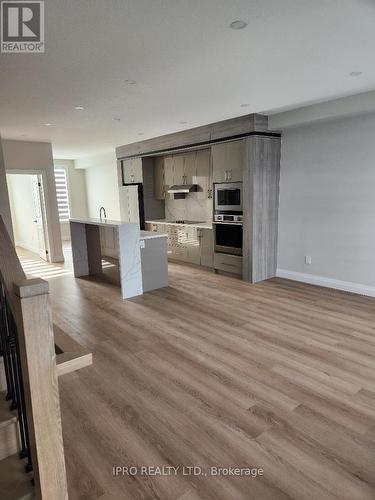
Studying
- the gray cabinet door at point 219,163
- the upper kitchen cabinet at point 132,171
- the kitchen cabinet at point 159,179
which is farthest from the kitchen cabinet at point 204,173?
the upper kitchen cabinet at point 132,171

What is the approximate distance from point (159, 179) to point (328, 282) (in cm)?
430

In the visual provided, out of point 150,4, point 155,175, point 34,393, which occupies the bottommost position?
point 34,393

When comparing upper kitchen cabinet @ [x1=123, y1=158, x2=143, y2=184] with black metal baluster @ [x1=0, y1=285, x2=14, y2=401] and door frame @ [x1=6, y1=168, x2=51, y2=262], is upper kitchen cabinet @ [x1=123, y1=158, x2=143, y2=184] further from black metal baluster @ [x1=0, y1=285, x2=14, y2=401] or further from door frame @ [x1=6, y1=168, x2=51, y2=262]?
black metal baluster @ [x1=0, y1=285, x2=14, y2=401]

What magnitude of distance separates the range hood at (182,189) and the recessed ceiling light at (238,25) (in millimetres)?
4270

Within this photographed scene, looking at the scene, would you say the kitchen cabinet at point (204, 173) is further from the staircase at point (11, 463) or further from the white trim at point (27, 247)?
the staircase at point (11, 463)

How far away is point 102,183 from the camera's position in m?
10.1

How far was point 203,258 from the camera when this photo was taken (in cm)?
627

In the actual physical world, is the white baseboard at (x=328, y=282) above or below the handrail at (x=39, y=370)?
below

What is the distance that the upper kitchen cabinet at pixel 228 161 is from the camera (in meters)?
5.25

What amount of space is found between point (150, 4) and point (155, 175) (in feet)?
18.4

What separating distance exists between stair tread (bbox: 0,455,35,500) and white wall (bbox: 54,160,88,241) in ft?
32.2

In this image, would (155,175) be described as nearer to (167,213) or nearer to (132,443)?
(167,213)

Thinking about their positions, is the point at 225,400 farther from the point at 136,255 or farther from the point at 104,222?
the point at 104,222

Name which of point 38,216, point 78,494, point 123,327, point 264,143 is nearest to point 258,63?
point 264,143
